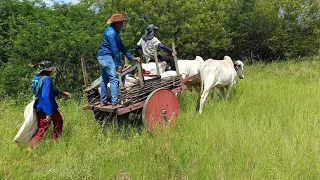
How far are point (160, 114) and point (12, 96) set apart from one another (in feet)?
17.5

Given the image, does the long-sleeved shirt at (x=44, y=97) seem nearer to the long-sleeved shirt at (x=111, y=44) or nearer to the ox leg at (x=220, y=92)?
the long-sleeved shirt at (x=111, y=44)

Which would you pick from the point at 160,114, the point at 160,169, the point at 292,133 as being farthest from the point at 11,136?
the point at 292,133

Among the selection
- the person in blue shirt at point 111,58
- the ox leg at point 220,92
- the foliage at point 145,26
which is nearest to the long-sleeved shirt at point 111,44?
the person in blue shirt at point 111,58

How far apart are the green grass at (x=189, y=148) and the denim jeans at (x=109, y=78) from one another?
2.11 feet

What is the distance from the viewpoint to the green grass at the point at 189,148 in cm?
380

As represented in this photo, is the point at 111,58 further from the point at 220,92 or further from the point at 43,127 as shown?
the point at 220,92

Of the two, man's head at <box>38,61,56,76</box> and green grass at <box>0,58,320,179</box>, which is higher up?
man's head at <box>38,61,56,76</box>

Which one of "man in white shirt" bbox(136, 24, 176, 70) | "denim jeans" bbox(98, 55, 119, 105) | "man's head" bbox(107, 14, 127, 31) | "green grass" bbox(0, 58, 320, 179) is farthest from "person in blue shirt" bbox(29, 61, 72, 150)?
"man in white shirt" bbox(136, 24, 176, 70)

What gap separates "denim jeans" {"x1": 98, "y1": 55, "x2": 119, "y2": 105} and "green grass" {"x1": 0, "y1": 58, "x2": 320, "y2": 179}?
644 mm

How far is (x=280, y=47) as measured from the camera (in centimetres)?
1884

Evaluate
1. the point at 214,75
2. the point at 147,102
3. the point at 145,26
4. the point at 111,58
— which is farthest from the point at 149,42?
the point at 145,26

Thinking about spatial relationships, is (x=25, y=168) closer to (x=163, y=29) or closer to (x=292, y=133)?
(x=292, y=133)

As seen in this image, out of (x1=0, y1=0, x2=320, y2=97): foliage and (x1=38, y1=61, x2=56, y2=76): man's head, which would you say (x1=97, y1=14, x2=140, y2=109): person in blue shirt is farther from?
(x1=0, y1=0, x2=320, y2=97): foliage

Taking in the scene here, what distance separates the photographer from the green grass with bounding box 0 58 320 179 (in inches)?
149
